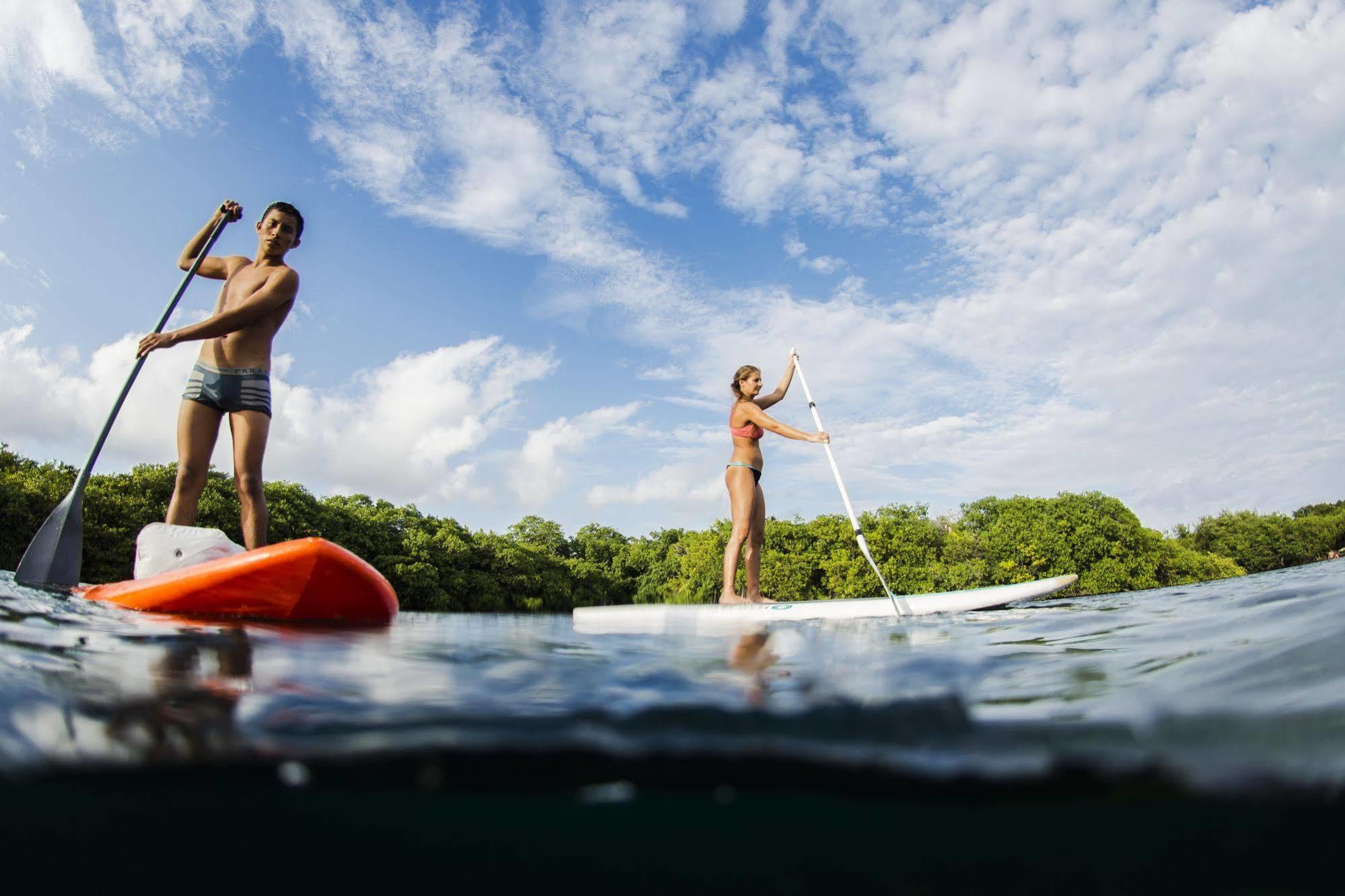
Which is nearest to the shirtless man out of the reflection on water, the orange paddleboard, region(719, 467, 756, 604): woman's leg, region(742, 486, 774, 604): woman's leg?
the orange paddleboard

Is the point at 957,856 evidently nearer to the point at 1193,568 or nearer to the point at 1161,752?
the point at 1161,752

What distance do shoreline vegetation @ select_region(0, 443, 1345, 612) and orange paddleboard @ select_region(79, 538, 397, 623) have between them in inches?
1126

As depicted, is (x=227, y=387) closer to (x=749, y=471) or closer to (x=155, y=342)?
(x=155, y=342)

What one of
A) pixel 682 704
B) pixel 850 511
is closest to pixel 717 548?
pixel 850 511

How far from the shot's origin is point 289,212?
4.42 m

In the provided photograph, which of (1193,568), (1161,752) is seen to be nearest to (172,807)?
(1161,752)

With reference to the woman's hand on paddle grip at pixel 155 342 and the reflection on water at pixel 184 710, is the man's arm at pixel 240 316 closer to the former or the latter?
the woman's hand on paddle grip at pixel 155 342

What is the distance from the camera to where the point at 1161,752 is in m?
1.26

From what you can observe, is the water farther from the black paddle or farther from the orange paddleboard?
the black paddle

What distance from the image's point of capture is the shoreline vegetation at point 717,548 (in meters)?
29.5

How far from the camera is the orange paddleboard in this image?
124 inches

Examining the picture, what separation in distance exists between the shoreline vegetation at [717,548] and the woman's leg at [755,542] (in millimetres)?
28308

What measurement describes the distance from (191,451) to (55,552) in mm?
1526

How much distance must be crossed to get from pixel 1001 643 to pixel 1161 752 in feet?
6.88
